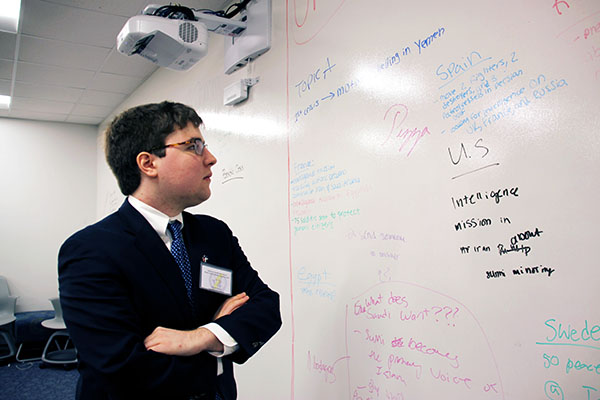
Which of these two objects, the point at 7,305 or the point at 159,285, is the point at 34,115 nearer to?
the point at 7,305

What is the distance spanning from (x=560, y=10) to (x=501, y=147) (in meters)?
0.38

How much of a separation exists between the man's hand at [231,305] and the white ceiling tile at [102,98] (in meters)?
3.97

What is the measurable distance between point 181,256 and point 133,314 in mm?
237

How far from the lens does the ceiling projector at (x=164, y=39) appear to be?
1.97 metres

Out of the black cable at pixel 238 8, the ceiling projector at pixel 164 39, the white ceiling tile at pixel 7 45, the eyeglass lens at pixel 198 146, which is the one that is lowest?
the eyeglass lens at pixel 198 146

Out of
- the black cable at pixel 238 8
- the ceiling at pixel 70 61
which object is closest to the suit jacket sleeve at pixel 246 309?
the black cable at pixel 238 8

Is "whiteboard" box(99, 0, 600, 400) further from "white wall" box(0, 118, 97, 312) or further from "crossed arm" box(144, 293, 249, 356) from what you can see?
"white wall" box(0, 118, 97, 312)

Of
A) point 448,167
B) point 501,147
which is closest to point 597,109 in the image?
point 501,147

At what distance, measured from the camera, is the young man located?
1.06 meters

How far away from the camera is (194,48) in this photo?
2115 millimetres

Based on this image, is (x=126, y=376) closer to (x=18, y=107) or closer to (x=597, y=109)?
(x=597, y=109)

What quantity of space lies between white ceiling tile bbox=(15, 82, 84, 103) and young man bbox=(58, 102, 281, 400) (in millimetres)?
3642

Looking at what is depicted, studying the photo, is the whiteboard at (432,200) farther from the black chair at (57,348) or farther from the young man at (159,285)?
the black chair at (57,348)

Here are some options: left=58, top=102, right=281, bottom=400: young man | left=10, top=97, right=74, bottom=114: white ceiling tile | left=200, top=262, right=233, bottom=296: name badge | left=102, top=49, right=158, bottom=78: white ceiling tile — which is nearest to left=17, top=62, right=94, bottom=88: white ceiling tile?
left=102, top=49, right=158, bottom=78: white ceiling tile
